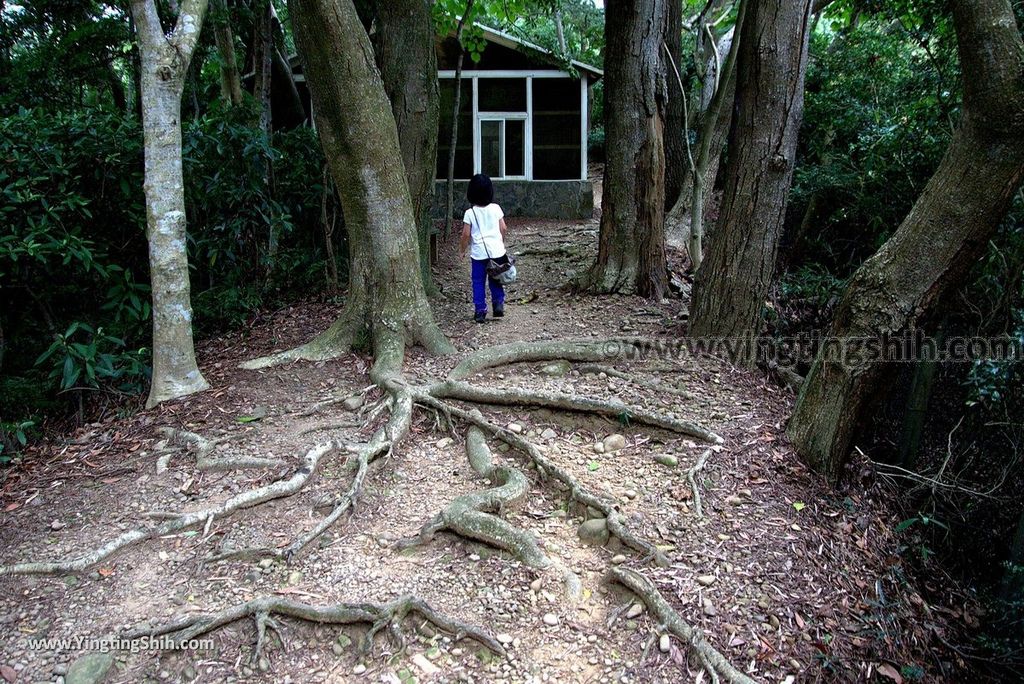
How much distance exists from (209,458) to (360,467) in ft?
3.66

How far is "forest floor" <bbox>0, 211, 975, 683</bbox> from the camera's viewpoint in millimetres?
3744

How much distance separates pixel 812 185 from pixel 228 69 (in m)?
9.26

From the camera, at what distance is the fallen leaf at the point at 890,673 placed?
4188mm

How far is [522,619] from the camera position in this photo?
13.0 feet

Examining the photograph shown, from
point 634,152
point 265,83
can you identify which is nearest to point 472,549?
point 634,152

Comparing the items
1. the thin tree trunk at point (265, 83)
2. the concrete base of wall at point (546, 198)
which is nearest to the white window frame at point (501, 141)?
the concrete base of wall at point (546, 198)

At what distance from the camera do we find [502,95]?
17406mm

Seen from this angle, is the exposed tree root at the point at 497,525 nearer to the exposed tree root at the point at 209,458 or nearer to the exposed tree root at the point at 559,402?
the exposed tree root at the point at 559,402

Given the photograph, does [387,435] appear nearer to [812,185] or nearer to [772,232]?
[772,232]

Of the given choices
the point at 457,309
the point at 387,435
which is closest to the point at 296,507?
the point at 387,435

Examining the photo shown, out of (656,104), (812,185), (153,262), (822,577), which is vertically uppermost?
(656,104)

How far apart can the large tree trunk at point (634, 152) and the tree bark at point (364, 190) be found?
293cm

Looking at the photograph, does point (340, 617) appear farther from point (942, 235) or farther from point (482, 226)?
point (482, 226)

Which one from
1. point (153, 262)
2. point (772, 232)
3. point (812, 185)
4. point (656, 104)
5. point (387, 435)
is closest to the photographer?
point (387, 435)
